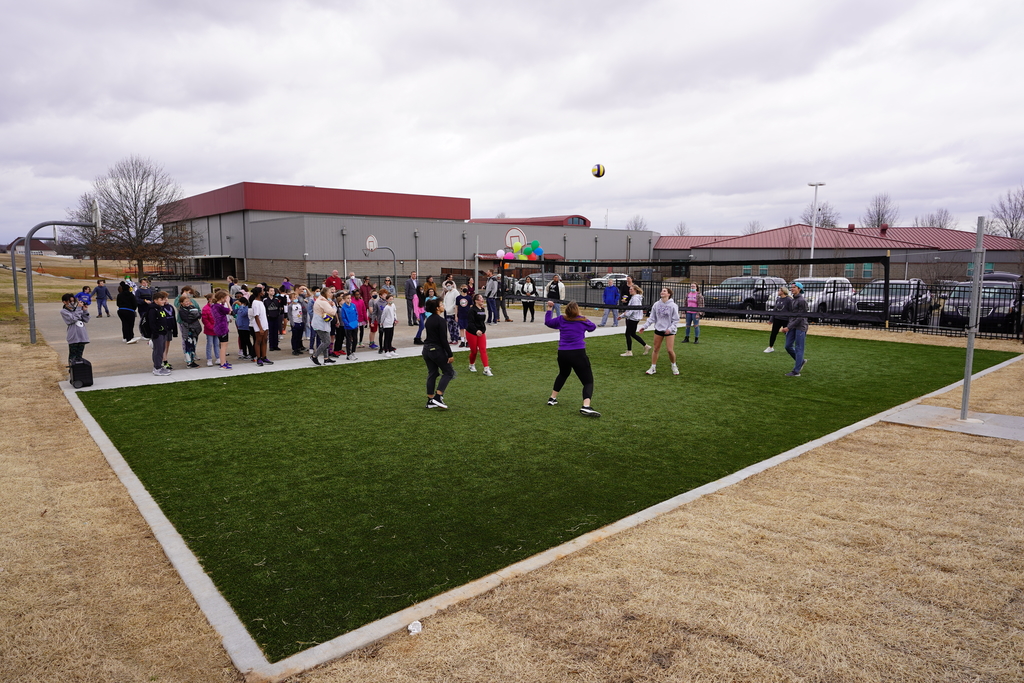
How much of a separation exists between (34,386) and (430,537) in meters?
10.1

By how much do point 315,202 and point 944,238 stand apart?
2073 inches

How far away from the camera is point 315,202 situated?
5606 cm

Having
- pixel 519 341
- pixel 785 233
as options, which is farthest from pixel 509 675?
pixel 785 233

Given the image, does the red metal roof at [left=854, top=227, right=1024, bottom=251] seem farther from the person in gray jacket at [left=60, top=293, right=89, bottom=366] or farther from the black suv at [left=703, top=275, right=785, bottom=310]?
the person in gray jacket at [left=60, top=293, right=89, bottom=366]

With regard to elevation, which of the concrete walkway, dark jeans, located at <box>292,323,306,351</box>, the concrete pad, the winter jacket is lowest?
the concrete pad

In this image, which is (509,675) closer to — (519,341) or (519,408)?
(519,408)

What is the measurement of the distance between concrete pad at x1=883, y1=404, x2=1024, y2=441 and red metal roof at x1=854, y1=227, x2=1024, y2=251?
44.8 m

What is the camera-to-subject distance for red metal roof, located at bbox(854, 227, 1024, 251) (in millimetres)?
46688

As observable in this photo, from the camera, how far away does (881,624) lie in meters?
3.97

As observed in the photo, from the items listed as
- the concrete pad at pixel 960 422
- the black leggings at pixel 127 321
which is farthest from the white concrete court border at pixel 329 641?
the black leggings at pixel 127 321

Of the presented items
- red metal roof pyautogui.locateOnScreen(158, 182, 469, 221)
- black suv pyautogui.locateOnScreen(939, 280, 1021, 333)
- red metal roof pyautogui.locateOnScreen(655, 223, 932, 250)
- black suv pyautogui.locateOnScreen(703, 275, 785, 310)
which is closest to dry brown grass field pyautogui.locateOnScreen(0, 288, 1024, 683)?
black suv pyautogui.locateOnScreen(703, 275, 785, 310)

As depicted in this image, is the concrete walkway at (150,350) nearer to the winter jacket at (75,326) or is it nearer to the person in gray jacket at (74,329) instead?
the person in gray jacket at (74,329)

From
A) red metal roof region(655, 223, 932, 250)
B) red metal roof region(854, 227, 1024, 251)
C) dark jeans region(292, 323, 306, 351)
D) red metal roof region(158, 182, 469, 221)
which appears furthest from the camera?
red metal roof region(158, 182, 469, 221)

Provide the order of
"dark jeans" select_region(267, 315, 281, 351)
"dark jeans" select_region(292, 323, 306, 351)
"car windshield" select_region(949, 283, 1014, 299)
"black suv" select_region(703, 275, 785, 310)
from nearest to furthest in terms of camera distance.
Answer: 1. "dark jeans" select_region(292, 323, 306, 351)
2. "dark jeans" select_region(267, 315, 281, 351)
3. "car windshield" select_region(949, 283, 1014, 299)
4. "black suv" select_region(703, 275, 785, 310)
